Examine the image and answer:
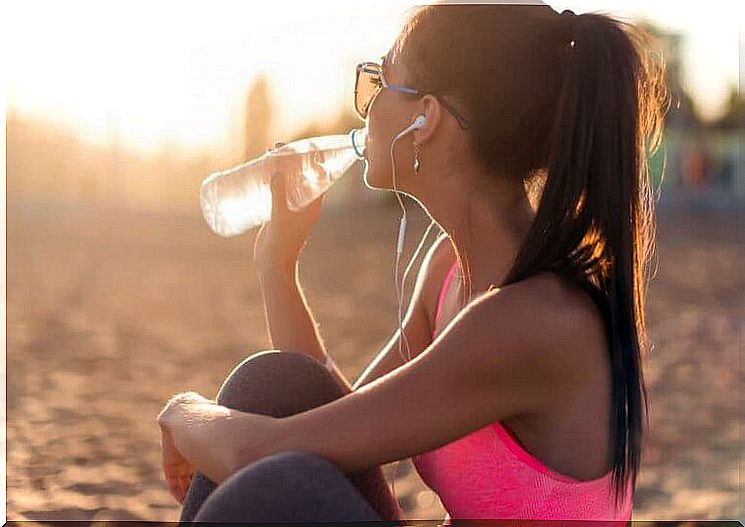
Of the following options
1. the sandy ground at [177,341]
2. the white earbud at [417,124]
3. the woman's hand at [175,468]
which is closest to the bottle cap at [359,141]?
the white earbud at [417,124]

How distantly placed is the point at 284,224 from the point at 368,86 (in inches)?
19.4

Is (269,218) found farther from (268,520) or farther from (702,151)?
(702,151)

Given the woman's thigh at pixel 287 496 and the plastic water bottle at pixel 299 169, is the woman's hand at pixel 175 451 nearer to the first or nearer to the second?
the woman's thigh at pixel 287 496

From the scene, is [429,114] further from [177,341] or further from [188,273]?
[188,273]

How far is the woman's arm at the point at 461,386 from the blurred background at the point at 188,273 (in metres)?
0.62

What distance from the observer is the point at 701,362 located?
25.5ft

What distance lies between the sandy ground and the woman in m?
2.15

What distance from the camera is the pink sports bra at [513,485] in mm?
2031


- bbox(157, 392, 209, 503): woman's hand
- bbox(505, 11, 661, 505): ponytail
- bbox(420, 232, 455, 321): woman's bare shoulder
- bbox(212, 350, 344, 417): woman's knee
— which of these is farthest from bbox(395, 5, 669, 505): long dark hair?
bbox(157, 392, 209, 503): woman's hand

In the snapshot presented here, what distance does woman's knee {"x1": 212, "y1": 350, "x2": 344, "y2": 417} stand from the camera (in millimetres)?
2375

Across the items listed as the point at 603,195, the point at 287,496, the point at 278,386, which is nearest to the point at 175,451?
the point at 278,386

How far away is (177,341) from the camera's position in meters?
8.70

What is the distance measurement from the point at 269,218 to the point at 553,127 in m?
0.95

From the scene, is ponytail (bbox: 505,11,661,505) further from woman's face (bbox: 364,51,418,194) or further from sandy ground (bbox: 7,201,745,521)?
sandy ground (bbox: 7,201,745,521)
